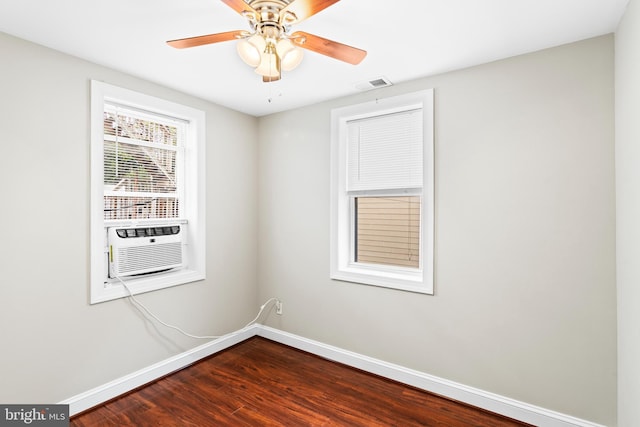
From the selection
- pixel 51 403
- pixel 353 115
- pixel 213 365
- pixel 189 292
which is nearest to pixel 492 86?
pixel 353 115

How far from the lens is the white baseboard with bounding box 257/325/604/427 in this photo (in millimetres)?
2123

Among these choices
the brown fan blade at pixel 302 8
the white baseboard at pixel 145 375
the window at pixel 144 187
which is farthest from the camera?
the window at pixel 144 187

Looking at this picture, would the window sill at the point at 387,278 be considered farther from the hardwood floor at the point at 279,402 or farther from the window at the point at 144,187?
the window at the point at 144,187

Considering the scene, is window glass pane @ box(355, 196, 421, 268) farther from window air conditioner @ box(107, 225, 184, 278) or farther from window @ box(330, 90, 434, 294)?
window air conditioner @ box(107, 225, 184, 278)

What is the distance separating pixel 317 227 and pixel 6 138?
2318 mm

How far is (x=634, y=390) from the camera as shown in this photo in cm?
161

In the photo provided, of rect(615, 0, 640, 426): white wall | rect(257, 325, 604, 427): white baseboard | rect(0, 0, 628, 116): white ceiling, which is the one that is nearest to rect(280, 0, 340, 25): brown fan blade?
rect(0, 0, 628, 116): white ceiling

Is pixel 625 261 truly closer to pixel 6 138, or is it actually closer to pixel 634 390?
pixel 634 390

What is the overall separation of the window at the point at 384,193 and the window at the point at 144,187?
133cm

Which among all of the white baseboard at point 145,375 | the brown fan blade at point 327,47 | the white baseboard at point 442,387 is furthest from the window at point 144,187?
the brown fan blade at point 327,47

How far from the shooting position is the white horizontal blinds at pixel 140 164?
2605 mm

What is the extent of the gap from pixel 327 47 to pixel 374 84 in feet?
4.04

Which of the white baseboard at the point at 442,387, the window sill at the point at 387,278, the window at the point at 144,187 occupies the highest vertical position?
the window at the point at 144,187

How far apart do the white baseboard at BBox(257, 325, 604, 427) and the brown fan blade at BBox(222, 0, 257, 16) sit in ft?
8.81
